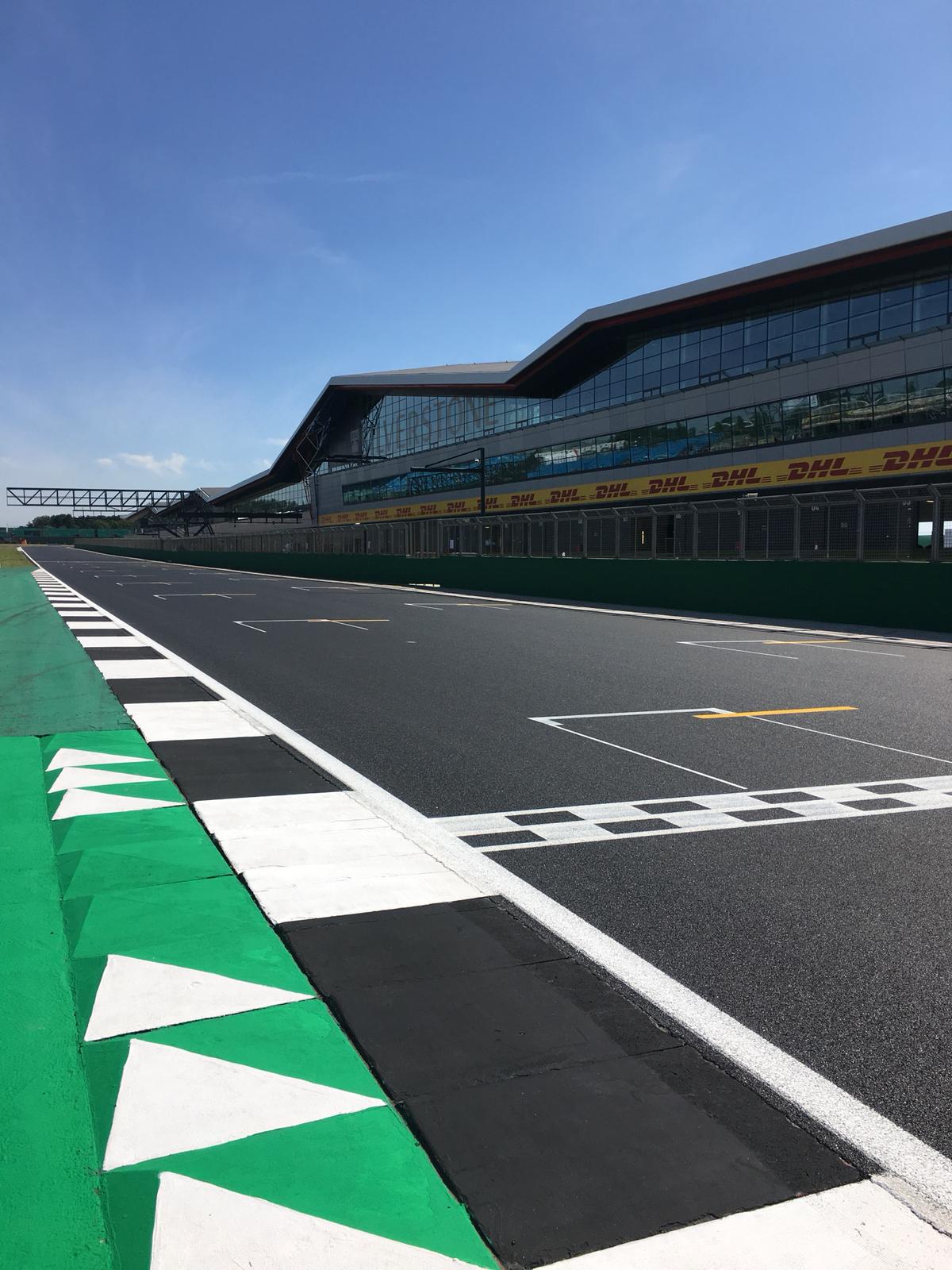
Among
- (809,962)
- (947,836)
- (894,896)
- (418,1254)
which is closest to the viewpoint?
(418,1254)

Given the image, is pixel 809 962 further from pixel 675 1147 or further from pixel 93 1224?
pixel 93 1224

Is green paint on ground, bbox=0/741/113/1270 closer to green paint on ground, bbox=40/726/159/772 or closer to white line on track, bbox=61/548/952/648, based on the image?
green paint on ground, bbox=40/726/159/772

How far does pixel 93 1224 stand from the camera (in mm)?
2383

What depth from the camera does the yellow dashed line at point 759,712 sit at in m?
9.73

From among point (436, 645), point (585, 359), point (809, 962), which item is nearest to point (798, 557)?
point (436, 645)

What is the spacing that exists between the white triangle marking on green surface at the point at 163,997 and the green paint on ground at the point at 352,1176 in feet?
2.62

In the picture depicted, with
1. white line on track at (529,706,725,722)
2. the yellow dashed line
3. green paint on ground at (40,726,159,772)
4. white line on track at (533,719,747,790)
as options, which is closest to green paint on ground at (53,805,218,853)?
green paint on ground at (40,726,159,772)

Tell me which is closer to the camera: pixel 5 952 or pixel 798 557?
pixel 5 952

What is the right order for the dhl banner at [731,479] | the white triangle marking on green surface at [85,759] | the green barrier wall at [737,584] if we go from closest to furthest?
the white triangle marking on green surface at [85,759] < the green barrier wall at [737,584] < the dhl banner at [731,479]

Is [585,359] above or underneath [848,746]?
above

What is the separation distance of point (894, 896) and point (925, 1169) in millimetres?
2195

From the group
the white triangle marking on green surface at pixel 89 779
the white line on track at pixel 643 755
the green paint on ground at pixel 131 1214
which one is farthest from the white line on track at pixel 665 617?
the green paint on ground at pixel 131 1214

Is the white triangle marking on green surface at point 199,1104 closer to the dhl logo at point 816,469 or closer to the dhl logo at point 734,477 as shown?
the dhl logo at point 816,469

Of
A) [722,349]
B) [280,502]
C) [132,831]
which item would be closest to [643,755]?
[132,831]
